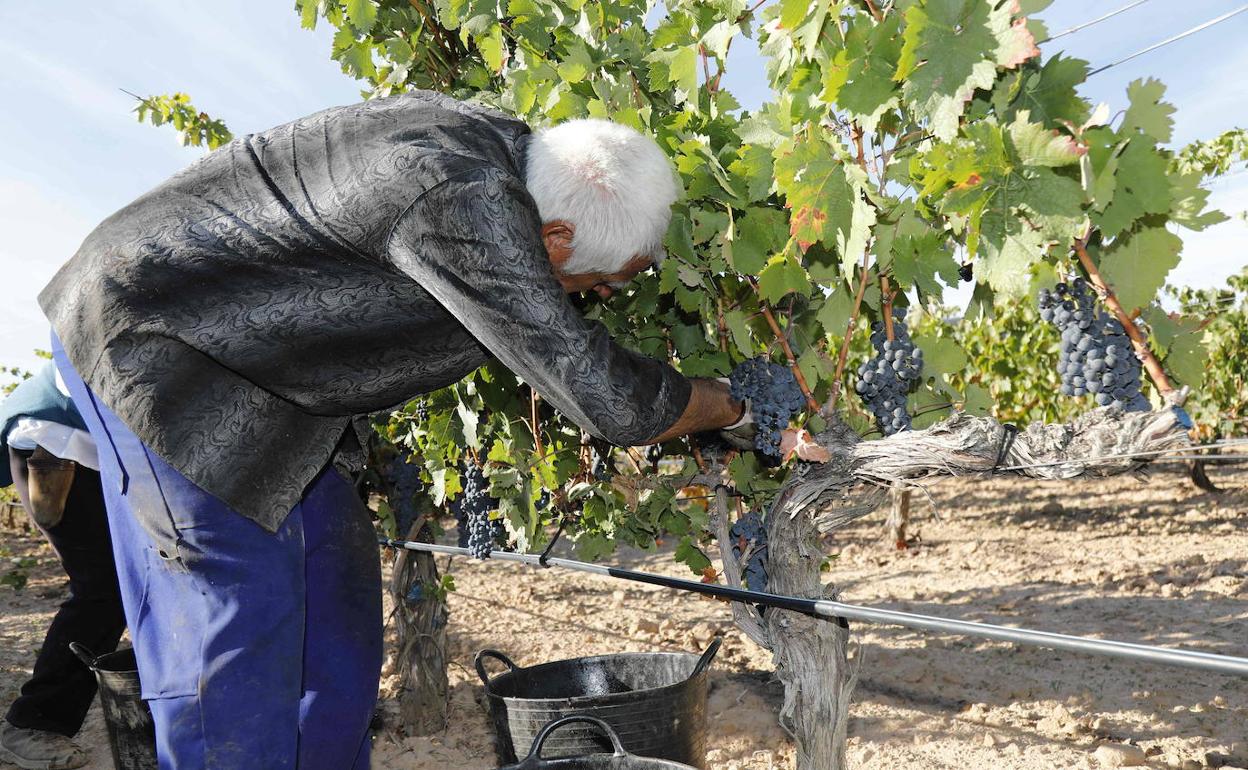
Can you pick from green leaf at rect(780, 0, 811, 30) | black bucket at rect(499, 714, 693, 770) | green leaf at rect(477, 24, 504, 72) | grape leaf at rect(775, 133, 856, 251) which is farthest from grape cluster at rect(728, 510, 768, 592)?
green leaf at rect(477, 24, 504, 72)

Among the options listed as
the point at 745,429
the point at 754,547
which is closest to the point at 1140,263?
the point at 745,429

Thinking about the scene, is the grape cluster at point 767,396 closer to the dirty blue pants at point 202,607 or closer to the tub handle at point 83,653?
the dirty blue pants at point 202,607

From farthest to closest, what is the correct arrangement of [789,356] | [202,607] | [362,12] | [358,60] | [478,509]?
[358,60], [478,509], [362,12], [789,356], [202,607]

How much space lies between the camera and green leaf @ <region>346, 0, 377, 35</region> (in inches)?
123

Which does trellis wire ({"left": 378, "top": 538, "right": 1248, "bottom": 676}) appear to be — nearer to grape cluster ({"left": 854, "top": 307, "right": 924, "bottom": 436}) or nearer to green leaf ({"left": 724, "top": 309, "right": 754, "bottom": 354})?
grape cluster ({"left": 854, "top": 307, "right": 924, "bottom": 436})

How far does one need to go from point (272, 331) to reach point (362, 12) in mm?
1839

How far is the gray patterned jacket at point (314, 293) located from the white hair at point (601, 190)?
0.26 feet

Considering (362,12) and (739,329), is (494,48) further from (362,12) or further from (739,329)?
(739,329)

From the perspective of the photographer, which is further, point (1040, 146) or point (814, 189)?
point (814, 189)

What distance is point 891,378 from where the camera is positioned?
2064 millimetres

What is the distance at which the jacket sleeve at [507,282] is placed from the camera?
1.54 meters

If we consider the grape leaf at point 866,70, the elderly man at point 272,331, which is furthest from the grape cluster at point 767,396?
the grape leaf at point 866,70

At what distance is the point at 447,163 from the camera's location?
1.56 m

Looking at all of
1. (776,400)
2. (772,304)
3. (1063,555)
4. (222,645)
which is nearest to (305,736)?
(222,645)
